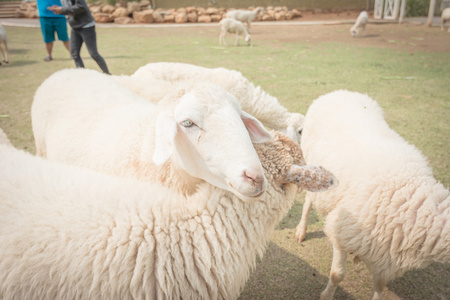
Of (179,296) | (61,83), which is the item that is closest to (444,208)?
(179,296)

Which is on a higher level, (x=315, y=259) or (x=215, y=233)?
(x=215, y=233)

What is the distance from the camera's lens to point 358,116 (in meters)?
2.62

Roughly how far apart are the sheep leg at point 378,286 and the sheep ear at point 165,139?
157 cm

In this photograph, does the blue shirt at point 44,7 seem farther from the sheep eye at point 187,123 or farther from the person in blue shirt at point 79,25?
the sheep eye at point 187,123

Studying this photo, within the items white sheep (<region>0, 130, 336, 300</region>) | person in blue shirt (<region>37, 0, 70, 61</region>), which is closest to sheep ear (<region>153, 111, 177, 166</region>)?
white sheep (<region>0, 130, 336, 300</region>)

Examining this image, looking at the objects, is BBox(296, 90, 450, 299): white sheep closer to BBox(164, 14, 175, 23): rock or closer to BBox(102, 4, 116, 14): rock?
BBox(164, 14, 175, 23): rock

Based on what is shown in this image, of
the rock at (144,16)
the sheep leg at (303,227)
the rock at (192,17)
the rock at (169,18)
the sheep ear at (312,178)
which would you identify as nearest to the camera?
the sheep ear at (312,178)

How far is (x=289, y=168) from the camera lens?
131 cm

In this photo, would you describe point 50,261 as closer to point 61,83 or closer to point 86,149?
point 86,149

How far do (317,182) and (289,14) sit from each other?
72.8 ft

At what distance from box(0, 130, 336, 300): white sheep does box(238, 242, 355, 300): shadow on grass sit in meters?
0.90

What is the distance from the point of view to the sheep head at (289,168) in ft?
4.11

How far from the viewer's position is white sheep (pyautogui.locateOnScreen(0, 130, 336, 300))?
1.13 m

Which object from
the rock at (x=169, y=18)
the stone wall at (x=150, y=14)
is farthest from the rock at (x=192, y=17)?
the rock at (x=169, y=18)
